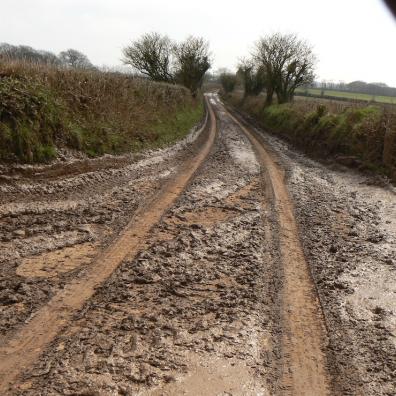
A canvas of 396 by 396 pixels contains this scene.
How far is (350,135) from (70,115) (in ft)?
32.8

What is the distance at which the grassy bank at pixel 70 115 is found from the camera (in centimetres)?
845

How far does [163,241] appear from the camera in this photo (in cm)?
608

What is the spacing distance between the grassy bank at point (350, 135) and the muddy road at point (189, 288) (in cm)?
343

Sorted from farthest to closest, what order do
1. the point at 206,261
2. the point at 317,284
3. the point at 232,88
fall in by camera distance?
the point at 232,88
the point at 206,261
the point at 317,284

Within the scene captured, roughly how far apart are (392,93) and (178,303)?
39954 millimetres

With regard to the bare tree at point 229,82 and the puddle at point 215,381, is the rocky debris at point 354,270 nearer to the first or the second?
the puddle at point 215,381

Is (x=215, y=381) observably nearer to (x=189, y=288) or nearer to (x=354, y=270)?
(x=189, y=288)

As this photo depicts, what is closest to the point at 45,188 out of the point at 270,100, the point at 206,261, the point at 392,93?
the point at 206,261

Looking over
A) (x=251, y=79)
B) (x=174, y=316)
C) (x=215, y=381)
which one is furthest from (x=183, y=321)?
(x=251, y=79)

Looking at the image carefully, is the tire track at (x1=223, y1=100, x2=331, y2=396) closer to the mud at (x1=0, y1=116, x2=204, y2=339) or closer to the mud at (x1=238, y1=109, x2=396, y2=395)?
the mud at (x1=238, y1=109, x2=396, y2=395)

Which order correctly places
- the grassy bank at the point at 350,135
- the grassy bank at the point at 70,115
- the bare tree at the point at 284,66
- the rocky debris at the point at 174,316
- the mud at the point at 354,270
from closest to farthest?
1. the rocky debris at the point at 174,316
2. the mud at the point at 354,270
3. the grassy bank at the point at 70,115
4. the grassy bank at the point at 350,135
5. the bare tree at the point at 284,66

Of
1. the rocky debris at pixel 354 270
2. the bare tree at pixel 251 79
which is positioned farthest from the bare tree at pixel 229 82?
the rocky debris at pixel 354 270

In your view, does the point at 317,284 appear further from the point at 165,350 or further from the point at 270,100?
the point at 270,100

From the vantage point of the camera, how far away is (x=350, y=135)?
47.9ft
